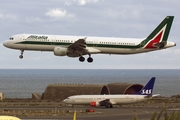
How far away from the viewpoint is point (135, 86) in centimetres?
12500

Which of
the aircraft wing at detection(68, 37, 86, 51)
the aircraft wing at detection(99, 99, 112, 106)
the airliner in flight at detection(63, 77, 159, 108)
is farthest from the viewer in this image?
the airliner in flight at detection(63, 77, 159, 108)

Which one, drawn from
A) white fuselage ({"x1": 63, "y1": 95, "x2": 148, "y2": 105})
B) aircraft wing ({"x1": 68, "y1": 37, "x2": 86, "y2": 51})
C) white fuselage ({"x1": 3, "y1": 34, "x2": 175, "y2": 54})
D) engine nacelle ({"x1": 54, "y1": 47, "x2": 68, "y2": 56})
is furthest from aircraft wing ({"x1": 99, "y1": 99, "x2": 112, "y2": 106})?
engine nacelle ({"x1": 54, "y1": 47, "x2": 68, "y2": 56})

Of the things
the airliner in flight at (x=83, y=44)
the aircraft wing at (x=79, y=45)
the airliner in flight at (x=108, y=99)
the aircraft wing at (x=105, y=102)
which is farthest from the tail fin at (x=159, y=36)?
the aircraft wing at (x=105, y=102)

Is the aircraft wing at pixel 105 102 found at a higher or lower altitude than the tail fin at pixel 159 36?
lower

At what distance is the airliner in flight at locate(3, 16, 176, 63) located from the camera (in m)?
80.8

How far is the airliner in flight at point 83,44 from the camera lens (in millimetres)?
80750

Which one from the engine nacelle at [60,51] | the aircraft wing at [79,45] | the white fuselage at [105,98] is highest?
the aircraft wing at [79,45]

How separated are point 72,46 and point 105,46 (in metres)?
5.38

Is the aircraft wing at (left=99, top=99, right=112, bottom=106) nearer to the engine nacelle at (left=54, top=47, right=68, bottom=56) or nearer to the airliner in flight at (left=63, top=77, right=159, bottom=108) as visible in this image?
the airliner in flight at (left=63, top=77, right=159, bottom=108)

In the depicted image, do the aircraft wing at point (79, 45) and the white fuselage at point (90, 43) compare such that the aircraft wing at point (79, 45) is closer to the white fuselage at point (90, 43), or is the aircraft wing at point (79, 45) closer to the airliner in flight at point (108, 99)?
the white fuselage at point (90, 43)

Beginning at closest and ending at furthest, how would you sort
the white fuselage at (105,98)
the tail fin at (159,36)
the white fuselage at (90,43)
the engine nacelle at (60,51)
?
1. the engine nacelle at (60,51)
2. the white fuselage at (90,43)
3. the tail fin at (159,36)
4. the white fuselage at (105,98)

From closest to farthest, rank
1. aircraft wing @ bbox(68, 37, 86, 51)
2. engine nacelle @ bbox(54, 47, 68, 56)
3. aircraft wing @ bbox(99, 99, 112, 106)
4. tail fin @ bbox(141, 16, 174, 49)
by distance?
aircraft wing @ bbox(68, 37, 86, 51) → engine nacelle @ bbox(54, 47, 68, 56) → tail fin @ bbox(141, 16, 174, 49) → aircraft wing @ bbox(99, 99, 112, 106)

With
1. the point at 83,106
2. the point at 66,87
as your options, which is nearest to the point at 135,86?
the point at 66,87

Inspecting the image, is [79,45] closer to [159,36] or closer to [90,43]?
[90,43]
